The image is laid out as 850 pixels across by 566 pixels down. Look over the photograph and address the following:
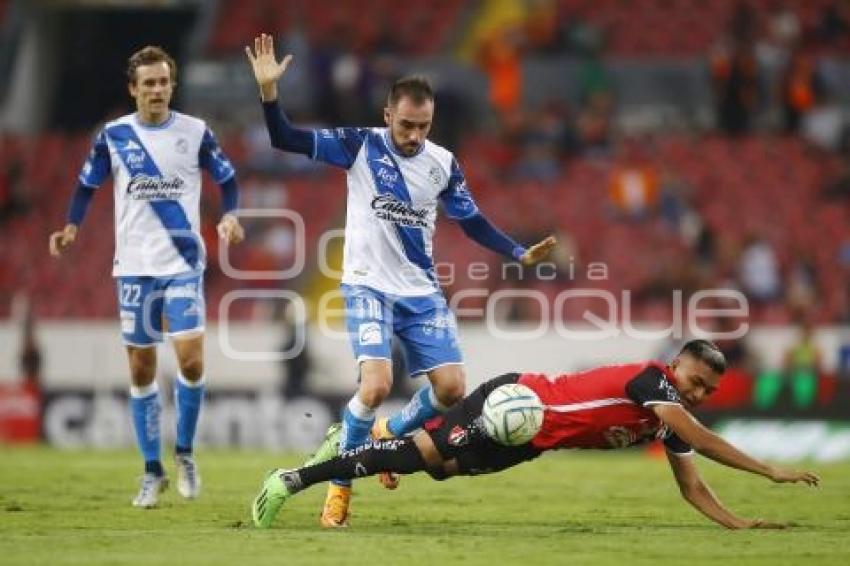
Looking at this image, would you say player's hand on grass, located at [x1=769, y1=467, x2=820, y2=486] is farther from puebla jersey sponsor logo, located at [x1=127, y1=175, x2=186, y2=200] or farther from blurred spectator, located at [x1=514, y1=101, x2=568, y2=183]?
blurred spectator, located at [x1=514, y1=101, x2=568, y2=183]

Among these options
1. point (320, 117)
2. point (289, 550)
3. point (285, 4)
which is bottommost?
point (289, 550)

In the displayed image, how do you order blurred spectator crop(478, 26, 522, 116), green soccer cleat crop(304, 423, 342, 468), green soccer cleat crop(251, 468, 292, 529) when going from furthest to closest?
1. blurred spectator crop(478, 26, 522, 116)
2. green soccer cleat crop(304, 423, 342, 468)
3. green soccer cleat crop(251, 468, 292, 529)

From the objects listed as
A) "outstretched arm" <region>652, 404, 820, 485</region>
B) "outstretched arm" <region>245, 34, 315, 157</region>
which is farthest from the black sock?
"outstretched arm" <region>245, 34, 315, 157</region>

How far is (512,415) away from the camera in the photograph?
1102cm

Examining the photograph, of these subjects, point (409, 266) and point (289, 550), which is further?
point (409, 266)

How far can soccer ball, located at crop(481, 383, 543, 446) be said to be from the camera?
1102 centimetres

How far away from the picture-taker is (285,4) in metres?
33.0

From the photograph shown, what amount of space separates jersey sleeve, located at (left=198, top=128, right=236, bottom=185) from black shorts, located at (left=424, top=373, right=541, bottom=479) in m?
3.19

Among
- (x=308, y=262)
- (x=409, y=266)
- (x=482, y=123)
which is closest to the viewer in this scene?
(x=409, y=266)

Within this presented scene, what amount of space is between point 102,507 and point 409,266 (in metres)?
3.03

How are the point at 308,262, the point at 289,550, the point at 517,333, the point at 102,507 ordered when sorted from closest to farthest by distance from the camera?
the point at 289,550, the point at 102,507, the point at 517,333, the point at 308,262

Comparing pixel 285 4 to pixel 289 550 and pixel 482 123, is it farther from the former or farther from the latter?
pixel 289 550

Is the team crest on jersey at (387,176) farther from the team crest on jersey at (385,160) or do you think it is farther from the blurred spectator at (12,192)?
the blurred spectator at (12,192)

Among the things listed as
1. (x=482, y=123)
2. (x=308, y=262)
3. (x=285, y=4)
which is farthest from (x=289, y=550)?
(x=285, y=4)
